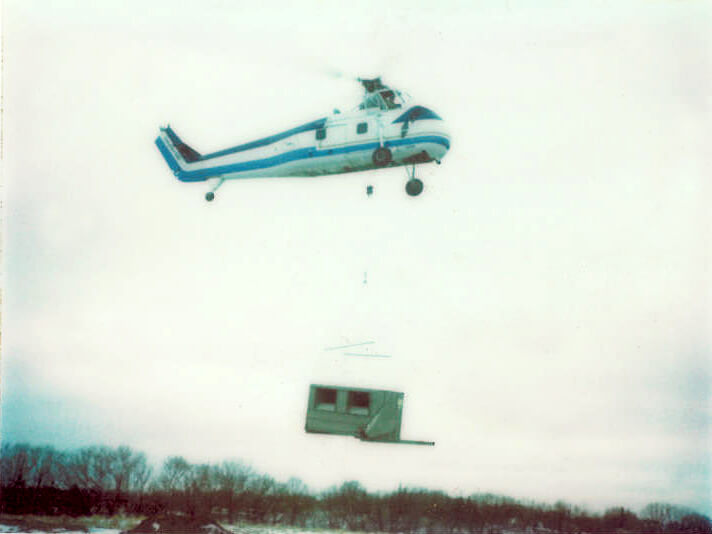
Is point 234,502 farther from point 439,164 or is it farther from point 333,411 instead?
point 439,164

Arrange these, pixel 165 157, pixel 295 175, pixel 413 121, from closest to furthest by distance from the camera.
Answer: pixel 413 121
pixel 295 175
pixel 165 157

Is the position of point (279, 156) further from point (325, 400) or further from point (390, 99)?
point (325, 400)

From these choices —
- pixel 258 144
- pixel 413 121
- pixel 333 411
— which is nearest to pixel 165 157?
pixel 258 144

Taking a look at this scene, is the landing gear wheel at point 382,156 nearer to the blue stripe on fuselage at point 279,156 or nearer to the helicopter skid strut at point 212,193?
the blue stripe on fuselage at point 279,156

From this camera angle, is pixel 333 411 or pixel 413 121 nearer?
pixel 333 411

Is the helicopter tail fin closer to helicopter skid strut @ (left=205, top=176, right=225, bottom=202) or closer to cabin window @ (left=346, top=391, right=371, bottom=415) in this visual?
helicopter skid strut @ (left=205, top=176, right=225, bottom=202)
